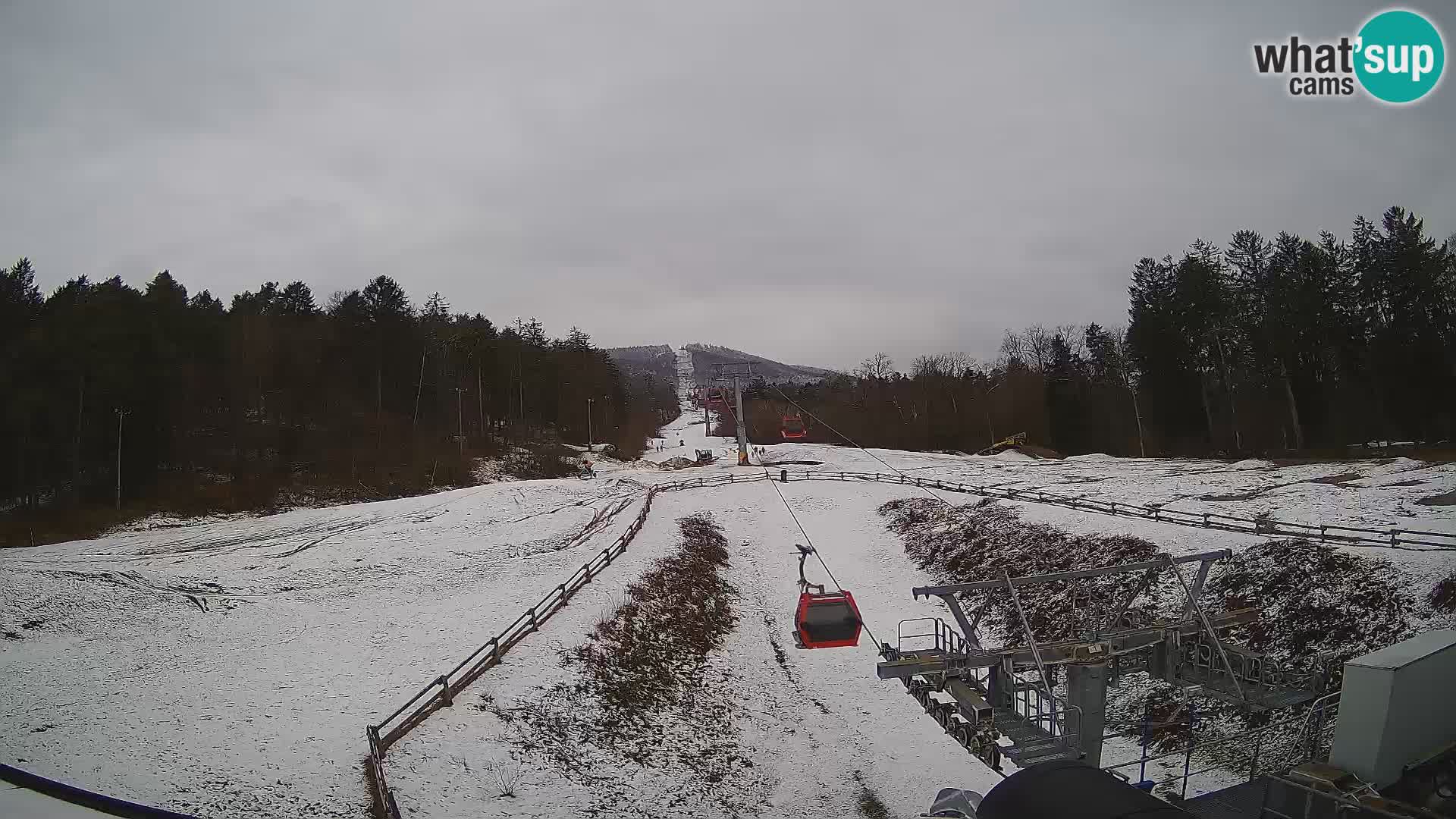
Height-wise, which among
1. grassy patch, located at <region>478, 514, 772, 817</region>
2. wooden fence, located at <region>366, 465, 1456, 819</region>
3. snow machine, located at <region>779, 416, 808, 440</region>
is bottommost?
grassy patch, located at <region>478, 514, 772, 817</region>

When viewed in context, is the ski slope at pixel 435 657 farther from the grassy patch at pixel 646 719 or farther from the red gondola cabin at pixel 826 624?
the red gondola cabin at pixel 826 624

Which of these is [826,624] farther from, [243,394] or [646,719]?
[243,394]

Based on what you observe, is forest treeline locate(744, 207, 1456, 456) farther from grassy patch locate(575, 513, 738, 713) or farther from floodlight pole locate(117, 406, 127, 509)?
floodlight pole locate(117, 406, 127, 509)

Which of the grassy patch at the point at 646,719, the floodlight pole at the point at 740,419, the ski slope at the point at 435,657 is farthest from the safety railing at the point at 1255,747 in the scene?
the floodlight pole at the point at 740,419

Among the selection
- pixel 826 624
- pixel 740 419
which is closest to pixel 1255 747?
pixel 826 624

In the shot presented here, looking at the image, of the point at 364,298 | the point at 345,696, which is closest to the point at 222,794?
the point at 345,696

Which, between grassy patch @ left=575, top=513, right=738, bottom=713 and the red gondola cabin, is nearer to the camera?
the red gondola cabin

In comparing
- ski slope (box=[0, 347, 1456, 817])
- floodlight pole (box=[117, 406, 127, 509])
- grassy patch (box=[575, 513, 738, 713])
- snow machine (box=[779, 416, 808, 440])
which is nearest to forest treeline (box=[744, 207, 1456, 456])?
ski slope (box=[0, 347, 1456, 817])
